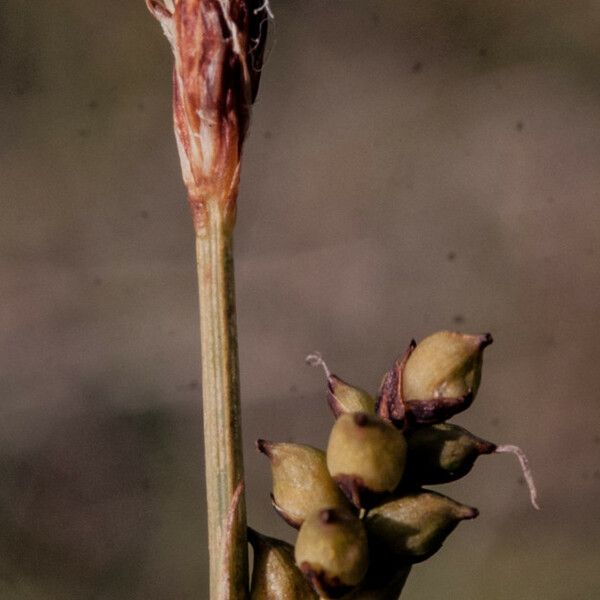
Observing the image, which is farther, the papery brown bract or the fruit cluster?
the papery brown bract

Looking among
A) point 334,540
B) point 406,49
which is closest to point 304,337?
point 406,49

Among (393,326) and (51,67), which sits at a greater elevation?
(51,67)

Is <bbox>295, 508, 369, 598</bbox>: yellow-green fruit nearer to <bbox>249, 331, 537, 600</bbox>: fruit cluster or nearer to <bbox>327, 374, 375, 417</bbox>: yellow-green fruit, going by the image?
<bbox>249, 331, 537, 600</bbox>: fruit cluster

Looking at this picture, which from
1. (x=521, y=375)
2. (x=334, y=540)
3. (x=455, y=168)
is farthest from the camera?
(x=455, y=168)

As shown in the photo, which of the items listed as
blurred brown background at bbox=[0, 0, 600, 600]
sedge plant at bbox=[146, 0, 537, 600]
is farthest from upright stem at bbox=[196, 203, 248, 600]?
blurred brown background at bbox=[0, 0, 600, 600]

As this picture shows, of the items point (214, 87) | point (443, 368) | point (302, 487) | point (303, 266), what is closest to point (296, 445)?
point (302, 487)

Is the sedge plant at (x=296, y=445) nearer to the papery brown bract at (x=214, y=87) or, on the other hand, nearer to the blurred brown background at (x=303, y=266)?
the papery brown bract at (x=214, y=87)

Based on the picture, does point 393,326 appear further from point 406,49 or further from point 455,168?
point 406,49

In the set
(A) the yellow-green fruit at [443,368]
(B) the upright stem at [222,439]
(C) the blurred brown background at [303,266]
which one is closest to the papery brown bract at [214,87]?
(B) the upright stem at [222,439]
